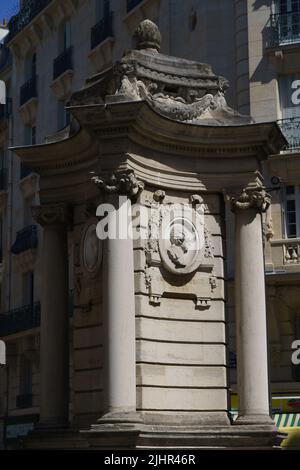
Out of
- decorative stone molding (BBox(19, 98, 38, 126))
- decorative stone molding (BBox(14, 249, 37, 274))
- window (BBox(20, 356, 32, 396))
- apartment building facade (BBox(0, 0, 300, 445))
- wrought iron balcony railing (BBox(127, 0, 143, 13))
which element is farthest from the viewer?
decorative stone molding (BBox(19, 98, 38, 126))

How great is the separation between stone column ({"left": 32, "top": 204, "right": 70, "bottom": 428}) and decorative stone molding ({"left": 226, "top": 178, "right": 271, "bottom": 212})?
265 cm

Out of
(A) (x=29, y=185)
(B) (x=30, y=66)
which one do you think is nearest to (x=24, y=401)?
(A) (x=29, y=185)

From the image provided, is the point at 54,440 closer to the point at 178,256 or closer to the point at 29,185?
the point at 178,256

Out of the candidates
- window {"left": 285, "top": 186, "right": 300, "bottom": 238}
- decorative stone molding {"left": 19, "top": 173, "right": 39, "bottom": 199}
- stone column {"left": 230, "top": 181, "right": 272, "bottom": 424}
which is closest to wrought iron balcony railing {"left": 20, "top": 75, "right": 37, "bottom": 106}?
decorative stone molding {"left": 19, "top": 173, "right": 39, "bottom": 199}

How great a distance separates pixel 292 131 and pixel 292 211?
216cm

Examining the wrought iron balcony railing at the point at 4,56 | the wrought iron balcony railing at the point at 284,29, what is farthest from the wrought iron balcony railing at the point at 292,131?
the wrought iron balcony railing at the point at 4,56

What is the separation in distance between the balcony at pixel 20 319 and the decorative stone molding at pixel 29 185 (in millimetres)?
4332

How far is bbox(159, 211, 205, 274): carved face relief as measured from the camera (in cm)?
1645

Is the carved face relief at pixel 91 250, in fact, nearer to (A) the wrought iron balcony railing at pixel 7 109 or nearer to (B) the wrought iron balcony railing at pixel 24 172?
(B) the wrought iron balcony railing at pixel 24 172

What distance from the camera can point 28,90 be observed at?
4272cm

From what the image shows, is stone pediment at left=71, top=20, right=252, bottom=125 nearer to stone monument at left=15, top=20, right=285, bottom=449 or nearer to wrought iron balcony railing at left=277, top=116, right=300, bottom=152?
stone monument at left=15, top=20, right=285, bottom=449

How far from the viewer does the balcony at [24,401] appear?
3947 centimetres

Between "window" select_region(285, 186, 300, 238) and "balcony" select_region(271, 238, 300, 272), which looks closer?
"balcony" select_region(271, 238, 300, 272)

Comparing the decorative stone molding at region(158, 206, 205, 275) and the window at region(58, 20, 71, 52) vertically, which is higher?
the window at region(58, 20, 71, 52)
